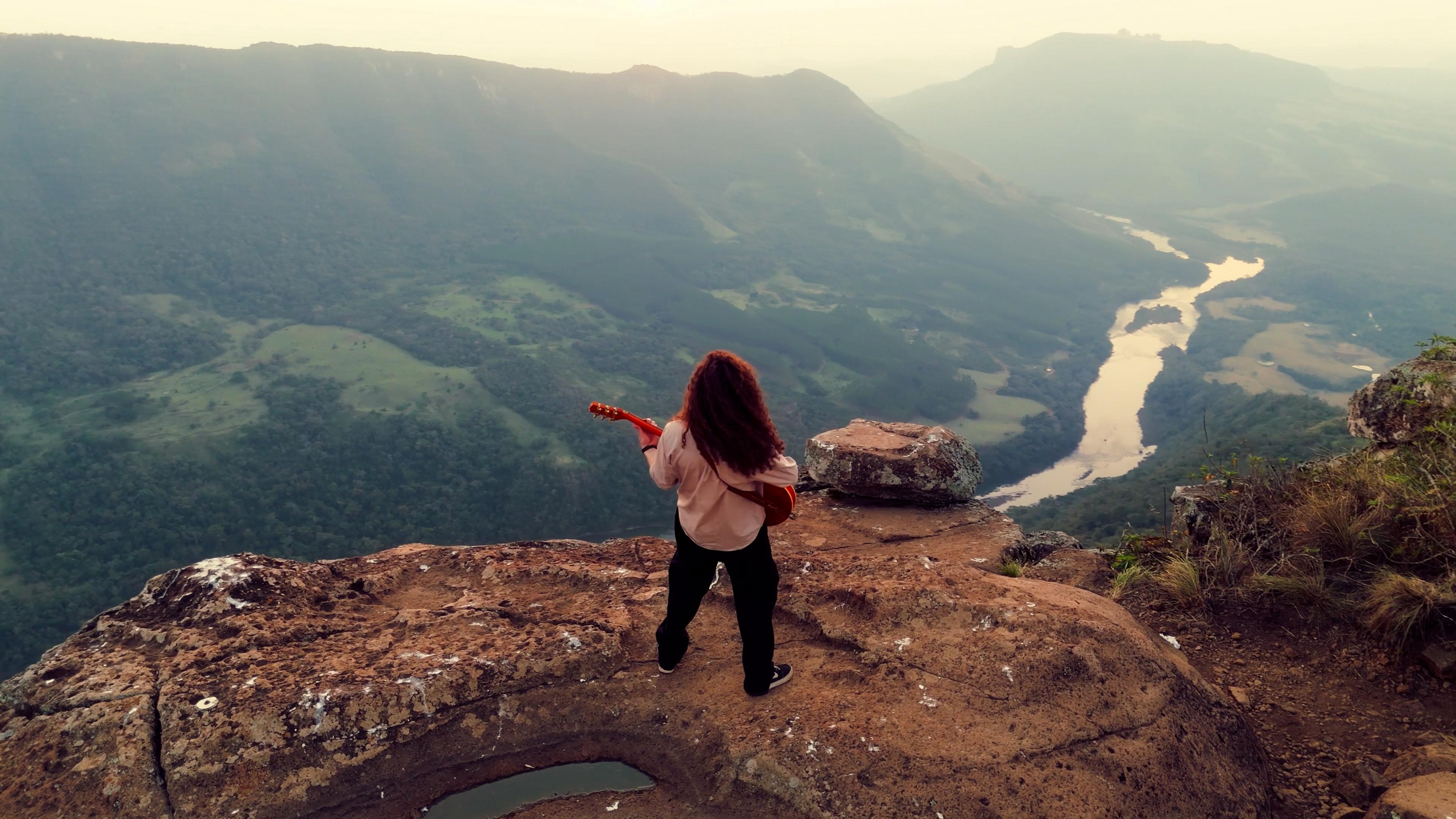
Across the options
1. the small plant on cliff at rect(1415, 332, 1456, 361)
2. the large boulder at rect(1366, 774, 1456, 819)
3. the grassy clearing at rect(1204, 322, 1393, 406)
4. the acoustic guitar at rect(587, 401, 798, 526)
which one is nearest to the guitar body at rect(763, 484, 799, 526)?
the acoustic guitar at rect(587, 401, 798, 526)

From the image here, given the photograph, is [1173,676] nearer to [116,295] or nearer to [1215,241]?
[116,295]

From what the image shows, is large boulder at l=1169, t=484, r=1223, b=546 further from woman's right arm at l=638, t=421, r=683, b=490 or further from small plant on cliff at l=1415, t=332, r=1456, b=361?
woman's right arm at l=638, t=421, r=683, b=490

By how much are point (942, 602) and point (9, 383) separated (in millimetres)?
125778

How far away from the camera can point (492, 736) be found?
5340 millimetres

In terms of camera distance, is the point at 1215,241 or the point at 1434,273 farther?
the point at 1215,241

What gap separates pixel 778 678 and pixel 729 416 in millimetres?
2137

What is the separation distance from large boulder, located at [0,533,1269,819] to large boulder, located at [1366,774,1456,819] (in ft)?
2.11

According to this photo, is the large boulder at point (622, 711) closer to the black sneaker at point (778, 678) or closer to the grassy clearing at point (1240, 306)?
the black sneaker at point (778, 678)

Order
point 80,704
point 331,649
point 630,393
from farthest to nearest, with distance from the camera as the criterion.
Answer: point 630,393 → point 331,649 → point 80,704

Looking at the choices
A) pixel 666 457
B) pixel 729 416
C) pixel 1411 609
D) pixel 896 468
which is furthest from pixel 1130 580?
pixel 666 457

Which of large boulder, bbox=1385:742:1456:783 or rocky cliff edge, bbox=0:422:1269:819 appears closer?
large boulder, bbox=1385:742:1456:783

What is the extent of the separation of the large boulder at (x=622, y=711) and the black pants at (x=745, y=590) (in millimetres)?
322

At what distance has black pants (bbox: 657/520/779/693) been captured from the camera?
506 cm

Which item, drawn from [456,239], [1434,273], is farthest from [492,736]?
[1434,273]
